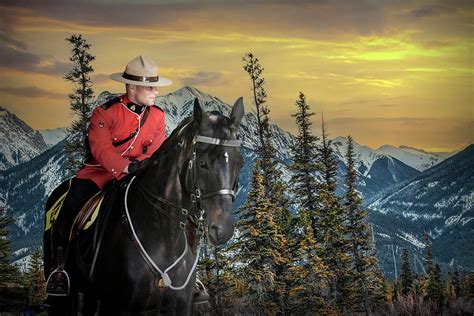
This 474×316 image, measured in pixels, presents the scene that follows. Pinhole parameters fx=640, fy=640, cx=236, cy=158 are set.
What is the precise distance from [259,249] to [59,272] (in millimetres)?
25875

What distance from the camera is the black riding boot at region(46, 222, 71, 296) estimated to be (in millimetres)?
6102

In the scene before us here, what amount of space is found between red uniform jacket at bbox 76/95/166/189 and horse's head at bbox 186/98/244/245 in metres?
1.17

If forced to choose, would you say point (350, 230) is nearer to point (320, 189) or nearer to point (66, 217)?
point (320, 189)

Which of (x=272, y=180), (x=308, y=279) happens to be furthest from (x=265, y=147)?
(x=308, y=279)

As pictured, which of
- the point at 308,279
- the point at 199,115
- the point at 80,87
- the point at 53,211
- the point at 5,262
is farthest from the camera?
the point at 5,262

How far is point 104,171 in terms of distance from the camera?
20.9ft

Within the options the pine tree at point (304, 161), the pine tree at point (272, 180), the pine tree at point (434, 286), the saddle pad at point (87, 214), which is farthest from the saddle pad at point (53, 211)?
the pine tree at point (434, 286)

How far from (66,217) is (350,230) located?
112 ft

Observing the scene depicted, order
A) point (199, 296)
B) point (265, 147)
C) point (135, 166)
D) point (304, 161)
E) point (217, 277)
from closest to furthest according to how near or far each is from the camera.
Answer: point (135, 166) → point (199, 296) → point (217, 277) → point (265, 147) → point (304, 161)

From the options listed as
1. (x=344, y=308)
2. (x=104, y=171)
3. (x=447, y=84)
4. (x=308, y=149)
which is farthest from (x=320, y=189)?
(x=447, y=84)

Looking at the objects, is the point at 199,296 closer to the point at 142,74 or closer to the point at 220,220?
the point at 220,220

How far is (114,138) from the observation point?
623 centimetres

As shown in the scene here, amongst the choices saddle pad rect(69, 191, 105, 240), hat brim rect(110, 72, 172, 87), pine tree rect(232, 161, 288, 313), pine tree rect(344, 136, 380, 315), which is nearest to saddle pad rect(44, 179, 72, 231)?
saddle pad rect(69, 191, 105, 240)

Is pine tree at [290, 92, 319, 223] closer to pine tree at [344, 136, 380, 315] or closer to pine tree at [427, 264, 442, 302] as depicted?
pine tree at [344, 136, 380, 315]
